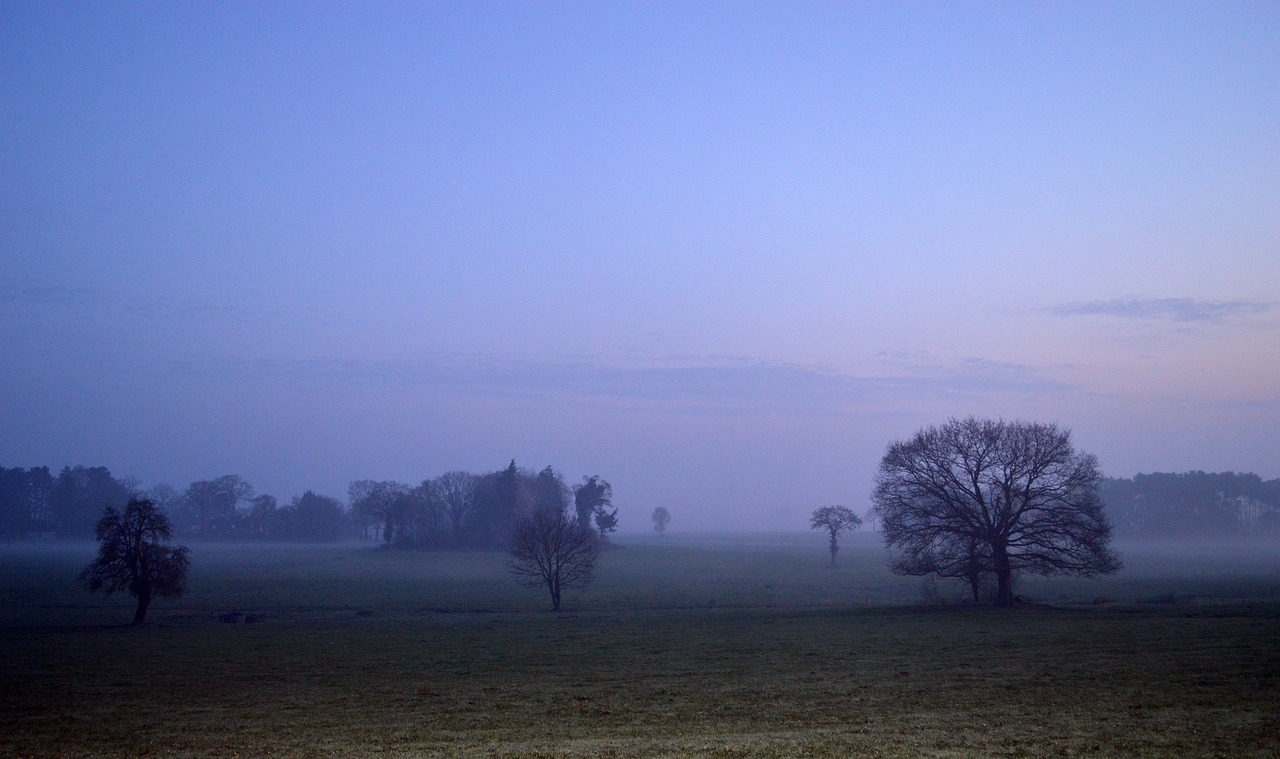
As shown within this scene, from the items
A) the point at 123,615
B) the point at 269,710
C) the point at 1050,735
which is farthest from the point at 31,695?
the point at 123,615

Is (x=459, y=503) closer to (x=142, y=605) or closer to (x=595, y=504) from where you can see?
(x=595, y=504)

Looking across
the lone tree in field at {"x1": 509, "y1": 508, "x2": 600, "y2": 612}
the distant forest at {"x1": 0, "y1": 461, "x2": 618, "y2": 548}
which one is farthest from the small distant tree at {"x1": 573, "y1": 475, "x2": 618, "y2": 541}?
the lone tree in field at {"x1": 509, "y1": 508, "x2": 600, "y2": 612}

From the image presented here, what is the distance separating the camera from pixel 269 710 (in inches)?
768

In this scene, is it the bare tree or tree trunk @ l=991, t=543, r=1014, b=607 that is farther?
the bare tree

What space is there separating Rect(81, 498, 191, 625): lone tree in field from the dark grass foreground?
25.2 ft

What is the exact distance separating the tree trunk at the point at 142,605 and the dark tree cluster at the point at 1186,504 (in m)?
180

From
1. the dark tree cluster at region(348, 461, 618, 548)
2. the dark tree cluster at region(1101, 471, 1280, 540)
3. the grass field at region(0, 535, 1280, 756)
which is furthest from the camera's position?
the dark tree cluster at region(1101, 471, 1280, 540)

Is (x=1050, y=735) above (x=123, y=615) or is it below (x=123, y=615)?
above

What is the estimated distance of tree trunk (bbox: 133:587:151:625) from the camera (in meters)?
42.6

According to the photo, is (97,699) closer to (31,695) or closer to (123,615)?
(31,695)

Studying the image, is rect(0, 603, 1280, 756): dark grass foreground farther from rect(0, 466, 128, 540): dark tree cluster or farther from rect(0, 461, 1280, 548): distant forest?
rect(0, 466, 128, 540): dark tree cluster

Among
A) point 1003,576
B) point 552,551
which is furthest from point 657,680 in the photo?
point 552,551

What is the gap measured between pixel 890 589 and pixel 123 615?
170ft

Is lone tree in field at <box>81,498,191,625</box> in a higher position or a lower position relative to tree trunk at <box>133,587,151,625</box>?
higher
